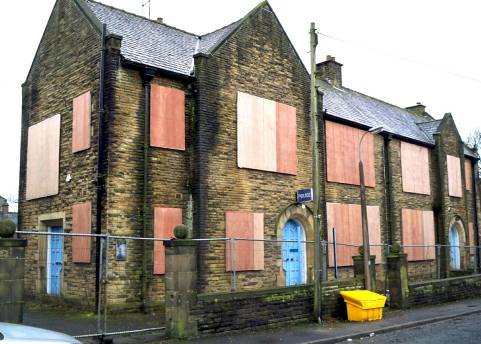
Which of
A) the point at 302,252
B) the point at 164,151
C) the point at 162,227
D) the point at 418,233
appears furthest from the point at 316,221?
the point at 418,233

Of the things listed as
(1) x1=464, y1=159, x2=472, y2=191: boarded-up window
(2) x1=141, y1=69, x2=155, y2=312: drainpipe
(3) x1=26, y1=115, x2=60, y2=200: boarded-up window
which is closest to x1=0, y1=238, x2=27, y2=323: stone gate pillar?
(2) x1=141, y1=69, x2=155, y2=312: drainpipe

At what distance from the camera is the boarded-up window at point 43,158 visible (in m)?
16.6

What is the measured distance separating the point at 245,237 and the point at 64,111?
6.94 meters

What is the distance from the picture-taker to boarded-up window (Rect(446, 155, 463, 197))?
90.2ft

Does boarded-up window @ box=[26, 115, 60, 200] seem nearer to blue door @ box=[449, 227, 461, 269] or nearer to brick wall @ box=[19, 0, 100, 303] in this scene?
brick wall @ box=[19, 0, 100, 303]

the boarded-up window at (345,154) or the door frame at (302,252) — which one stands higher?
the boarded-up window at (345,154)

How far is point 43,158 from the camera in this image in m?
17.2

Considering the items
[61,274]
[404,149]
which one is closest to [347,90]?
[404,149]

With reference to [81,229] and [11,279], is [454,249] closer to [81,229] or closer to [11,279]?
[81,229]

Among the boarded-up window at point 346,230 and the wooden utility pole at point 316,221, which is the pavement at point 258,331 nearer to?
the wooden utility pole at point 316,221

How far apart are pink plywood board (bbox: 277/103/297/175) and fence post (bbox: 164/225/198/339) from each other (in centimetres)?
776

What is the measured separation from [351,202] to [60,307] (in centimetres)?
1193

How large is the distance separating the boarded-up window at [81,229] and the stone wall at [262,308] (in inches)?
187

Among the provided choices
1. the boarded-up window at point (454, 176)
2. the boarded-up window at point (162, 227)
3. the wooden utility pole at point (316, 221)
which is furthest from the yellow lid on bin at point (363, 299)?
the boarded-up window at point (454, 176)
